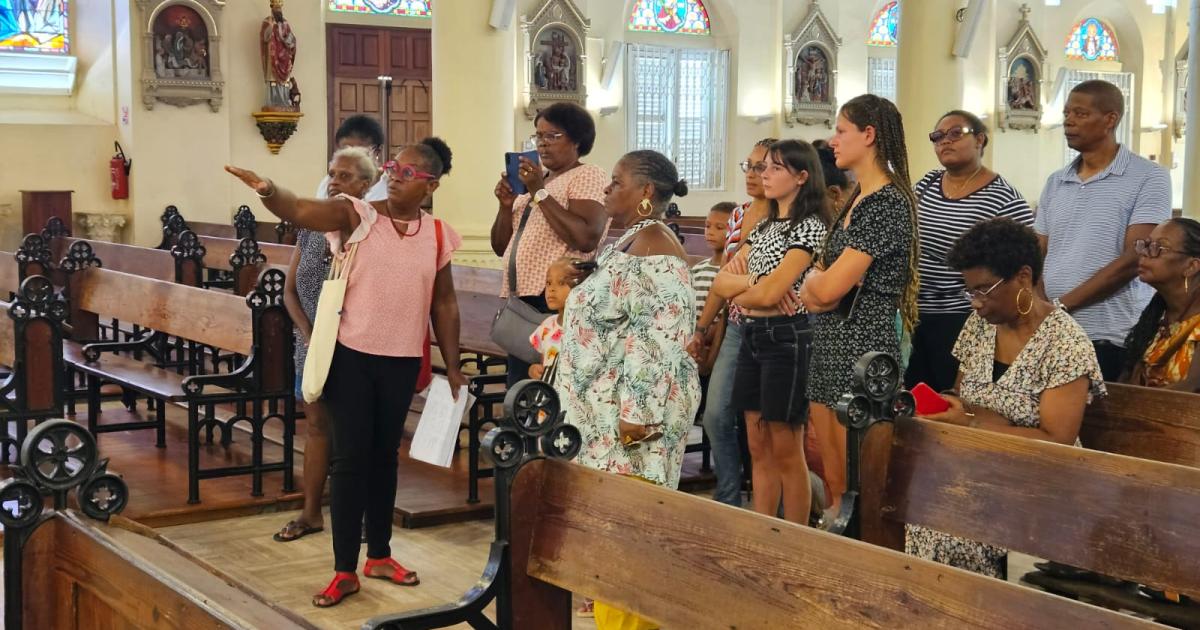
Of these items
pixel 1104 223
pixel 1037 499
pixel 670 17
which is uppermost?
pixel 670 17

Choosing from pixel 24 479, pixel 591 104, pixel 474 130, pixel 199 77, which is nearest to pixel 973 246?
pixel 24 479

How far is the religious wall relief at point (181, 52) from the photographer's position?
1441 cm

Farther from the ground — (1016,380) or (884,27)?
(884,27)

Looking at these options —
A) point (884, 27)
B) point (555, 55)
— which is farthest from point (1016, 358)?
point (884, 27)

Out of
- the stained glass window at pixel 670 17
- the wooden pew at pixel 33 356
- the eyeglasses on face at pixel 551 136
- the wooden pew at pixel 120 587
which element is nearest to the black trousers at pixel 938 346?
the eyeglasses on face at pixel 551 136

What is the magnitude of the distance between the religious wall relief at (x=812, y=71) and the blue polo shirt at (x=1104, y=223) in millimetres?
14211

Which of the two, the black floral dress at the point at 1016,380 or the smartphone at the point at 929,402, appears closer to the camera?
the black floral dress at the point at 1016,380

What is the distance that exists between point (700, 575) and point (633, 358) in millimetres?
1259

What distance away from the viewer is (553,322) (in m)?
4.21

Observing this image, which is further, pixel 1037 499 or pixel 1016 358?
pixel 1016 358

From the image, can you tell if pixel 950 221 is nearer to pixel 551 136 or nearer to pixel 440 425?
pixel 551 136

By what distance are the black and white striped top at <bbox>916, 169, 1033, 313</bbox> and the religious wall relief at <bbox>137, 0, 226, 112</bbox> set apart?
11.5 meters

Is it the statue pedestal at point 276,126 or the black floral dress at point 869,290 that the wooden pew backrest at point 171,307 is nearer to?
the black floral dress at point 869,290

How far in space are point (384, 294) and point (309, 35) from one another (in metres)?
11.8
